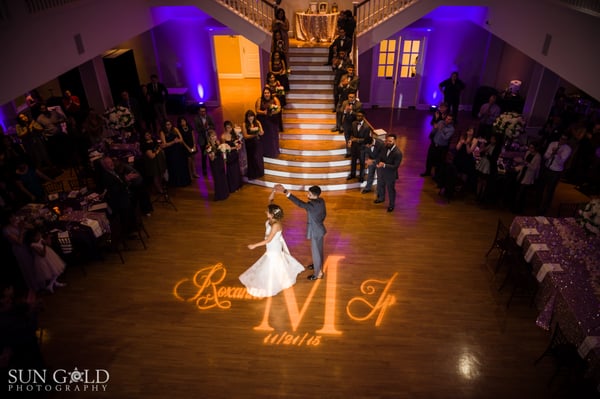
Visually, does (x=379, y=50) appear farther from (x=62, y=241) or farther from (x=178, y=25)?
(x=62, y=241)

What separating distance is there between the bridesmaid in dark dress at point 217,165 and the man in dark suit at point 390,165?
3178 millimetres

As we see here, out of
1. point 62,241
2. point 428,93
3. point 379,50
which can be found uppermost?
point 379,50

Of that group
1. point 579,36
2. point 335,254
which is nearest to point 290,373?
point 335,254

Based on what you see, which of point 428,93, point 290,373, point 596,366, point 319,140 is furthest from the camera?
point 428,93

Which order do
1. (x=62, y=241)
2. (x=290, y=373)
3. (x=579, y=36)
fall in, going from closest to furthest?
1. (x=290, y=373)
2. (x=62, y=241)
3. (x=579, y=36)

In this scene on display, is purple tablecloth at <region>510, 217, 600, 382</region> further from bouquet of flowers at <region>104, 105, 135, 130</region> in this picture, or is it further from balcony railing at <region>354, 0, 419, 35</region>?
bouquet of flowers at <region>104, 105, 135, 130</region>

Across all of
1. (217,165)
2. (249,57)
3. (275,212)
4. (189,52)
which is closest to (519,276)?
(275,212)

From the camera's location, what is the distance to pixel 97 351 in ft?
17.2

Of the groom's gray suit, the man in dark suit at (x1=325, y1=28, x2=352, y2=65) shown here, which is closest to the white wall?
the groom's gray suit

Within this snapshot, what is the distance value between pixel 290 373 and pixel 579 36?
24.8 feet

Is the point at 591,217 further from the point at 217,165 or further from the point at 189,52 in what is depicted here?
the point at 189,52

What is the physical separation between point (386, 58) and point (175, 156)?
8145 mm

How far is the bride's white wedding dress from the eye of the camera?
6.02m

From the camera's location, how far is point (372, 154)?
26.5 ft
